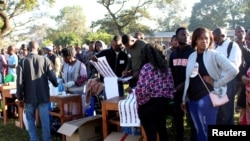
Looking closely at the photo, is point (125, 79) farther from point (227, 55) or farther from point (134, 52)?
point (227, 55)

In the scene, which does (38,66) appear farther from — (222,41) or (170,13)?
(170,13)

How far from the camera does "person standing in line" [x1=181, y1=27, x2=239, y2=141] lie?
3.11 meters

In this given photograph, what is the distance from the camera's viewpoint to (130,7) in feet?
98.4

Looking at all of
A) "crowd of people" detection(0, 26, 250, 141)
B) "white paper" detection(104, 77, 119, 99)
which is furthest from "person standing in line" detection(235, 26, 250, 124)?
"white paper" detection(104, 77, 119, 99)

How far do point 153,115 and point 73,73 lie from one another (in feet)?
7.20

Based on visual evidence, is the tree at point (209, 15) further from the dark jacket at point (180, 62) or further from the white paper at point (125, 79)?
the dark jacket at point (180, 62)

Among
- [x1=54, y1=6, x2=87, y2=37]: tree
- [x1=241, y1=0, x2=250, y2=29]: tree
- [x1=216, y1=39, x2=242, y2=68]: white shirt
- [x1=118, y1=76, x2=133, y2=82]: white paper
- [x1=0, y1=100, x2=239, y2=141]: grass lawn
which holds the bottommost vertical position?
[x1=0, y1=100, x2=239, y2=141]: grass lawn

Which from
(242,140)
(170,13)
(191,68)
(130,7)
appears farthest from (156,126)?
(170,13)

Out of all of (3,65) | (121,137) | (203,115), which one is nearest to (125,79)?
(121,137)

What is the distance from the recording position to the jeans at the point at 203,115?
3195 mm

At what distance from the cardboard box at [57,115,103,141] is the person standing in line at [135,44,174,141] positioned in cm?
135

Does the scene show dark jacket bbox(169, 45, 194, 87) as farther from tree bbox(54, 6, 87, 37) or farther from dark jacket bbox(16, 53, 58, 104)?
tree bbox(54, 6, 87, 37)

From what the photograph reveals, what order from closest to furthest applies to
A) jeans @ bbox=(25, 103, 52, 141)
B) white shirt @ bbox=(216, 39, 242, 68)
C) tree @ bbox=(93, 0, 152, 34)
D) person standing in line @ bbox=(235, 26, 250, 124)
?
white shirt @ bbox=(216, 39, 242, 68)
person standing in line @ bbox=(235, 26, 250, 124)
jeans @ bbox=(25, 103, 52, 141)
tree @ bbox=(93, 0, 152, 34)

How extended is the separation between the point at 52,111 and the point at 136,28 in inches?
1030
